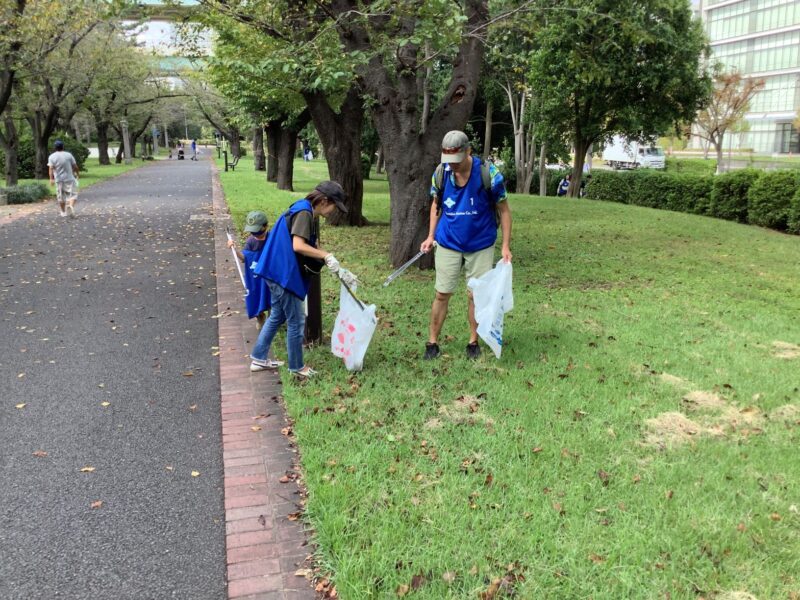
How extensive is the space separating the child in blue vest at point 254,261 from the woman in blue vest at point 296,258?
28 cm

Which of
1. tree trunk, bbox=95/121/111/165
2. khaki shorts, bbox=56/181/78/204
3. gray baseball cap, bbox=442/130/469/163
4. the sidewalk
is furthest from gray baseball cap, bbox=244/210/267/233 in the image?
tree trunk, bbox=95/121/111/165

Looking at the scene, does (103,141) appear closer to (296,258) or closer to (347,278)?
(296,258)

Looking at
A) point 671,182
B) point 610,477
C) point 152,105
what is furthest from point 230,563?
point 152,105

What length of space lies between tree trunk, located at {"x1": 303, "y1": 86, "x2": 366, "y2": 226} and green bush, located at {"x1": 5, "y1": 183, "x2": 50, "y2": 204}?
9588 mm

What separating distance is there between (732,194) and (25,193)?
18.6m

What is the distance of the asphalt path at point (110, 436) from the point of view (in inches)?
110

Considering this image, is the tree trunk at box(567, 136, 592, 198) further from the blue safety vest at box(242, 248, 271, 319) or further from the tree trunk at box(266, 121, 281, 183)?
the blue safety vest at box(242, 248, 271, 319)

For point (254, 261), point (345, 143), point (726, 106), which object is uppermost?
point (726, 106)

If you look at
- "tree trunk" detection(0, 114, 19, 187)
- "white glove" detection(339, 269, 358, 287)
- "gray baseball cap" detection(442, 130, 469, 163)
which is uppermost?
Answer: "tree trunk" detection(0, 114, 19, 187)

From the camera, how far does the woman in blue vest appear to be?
4.46 m

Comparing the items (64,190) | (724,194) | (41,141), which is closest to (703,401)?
(64,190)

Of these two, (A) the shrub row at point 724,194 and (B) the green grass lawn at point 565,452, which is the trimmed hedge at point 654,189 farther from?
(B) the green grass lawn at point 565,452

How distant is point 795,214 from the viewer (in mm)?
14617

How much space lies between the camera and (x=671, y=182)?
18875mm
